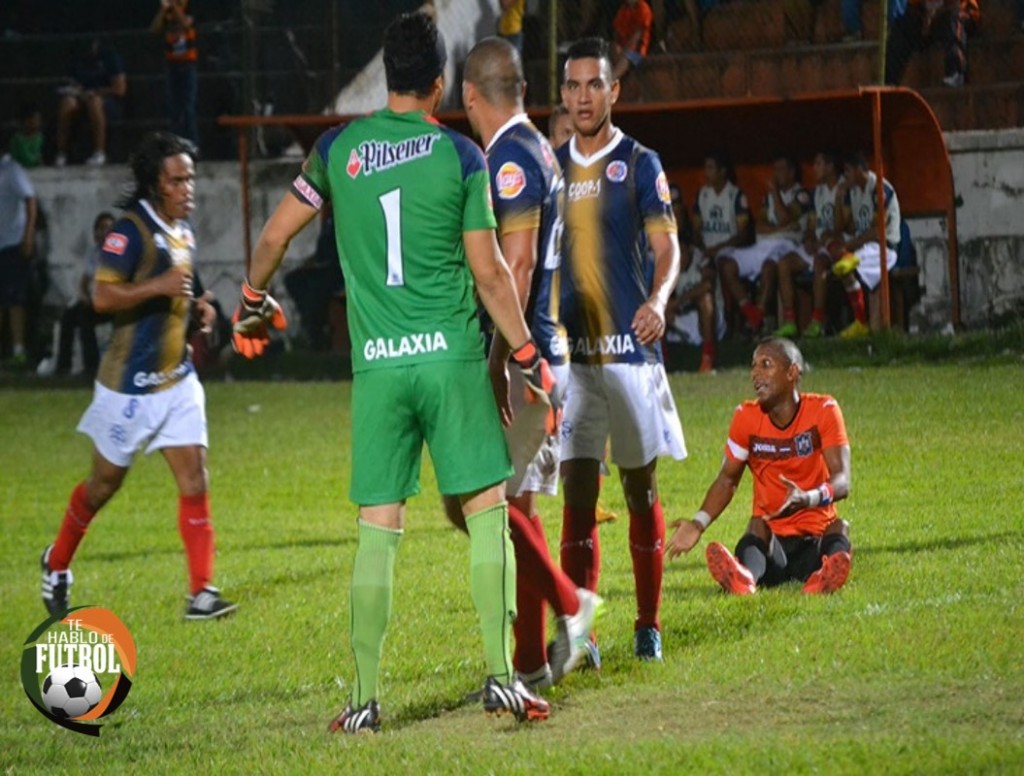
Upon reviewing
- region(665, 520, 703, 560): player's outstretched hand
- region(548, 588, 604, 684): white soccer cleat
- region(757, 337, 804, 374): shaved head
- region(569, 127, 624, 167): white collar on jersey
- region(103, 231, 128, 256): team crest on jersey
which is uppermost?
region(569, 127, 624, 167): white collar on jersey

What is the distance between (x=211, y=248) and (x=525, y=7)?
566 centimetres

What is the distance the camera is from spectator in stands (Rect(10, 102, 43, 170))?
25.4m

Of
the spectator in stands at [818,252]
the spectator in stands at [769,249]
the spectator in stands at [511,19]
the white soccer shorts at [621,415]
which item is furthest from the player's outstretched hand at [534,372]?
the spectator in stands at [511,19]

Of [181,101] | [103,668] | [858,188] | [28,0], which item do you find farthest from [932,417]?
[28,0]

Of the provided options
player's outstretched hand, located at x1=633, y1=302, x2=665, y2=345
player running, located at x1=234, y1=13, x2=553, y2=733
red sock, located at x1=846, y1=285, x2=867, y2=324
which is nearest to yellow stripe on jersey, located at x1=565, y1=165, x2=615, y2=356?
player's outstretched hand, located at x1=633, y1=302, x2=665, y2=345

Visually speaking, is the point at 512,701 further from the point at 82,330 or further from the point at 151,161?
the point at 82,330

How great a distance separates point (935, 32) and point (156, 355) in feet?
42.4

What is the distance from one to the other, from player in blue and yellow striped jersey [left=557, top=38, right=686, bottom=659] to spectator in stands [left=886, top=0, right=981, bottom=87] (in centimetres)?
1291

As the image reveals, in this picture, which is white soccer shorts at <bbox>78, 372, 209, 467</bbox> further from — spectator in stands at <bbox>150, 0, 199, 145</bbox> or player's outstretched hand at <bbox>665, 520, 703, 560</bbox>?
spectator in stands at <bbox>150, 0, 199, 145</bbox>

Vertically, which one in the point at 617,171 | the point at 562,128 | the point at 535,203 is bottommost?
the point at 535,203

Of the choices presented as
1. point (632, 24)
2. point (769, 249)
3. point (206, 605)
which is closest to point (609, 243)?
point (206, 605)

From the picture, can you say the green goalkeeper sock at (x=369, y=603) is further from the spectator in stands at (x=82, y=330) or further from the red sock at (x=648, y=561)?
the spectator in stands at (x=82, y=330)

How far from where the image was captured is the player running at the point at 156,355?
9.89 metres

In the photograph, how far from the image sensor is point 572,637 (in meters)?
7.26
